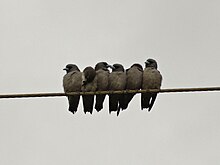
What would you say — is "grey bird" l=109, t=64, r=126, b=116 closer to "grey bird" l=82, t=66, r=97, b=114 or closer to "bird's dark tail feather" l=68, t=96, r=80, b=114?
"grey bird" l=82, t=66, r=97, b=114

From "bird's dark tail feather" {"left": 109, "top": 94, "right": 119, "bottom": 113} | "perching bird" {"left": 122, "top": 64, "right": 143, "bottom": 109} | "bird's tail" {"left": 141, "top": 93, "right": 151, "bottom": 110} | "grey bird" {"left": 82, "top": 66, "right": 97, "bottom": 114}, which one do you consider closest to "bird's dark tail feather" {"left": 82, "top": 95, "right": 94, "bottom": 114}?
"grey bird" {"left": 82, "top": 66, "right": 97, "bottom": 114}

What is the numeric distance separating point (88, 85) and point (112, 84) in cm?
36

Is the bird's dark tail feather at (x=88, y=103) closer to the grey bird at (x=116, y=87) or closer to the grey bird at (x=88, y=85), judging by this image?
the grey bird at (x=88, y=85)

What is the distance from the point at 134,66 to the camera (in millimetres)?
11602

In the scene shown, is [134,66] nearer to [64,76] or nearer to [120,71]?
[120,71]

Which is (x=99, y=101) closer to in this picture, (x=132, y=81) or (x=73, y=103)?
(x=73, y=103)

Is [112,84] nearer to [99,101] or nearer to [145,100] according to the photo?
[99,101]

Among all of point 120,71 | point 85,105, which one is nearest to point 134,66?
point 120,71

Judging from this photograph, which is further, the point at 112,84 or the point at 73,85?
the point at 73,85

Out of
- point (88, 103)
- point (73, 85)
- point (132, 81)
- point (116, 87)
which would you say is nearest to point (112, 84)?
point (116, 87)

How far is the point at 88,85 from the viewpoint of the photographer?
436 inches

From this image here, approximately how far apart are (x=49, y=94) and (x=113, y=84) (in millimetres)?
2833

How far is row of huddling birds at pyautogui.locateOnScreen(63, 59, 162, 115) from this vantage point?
1109 centimetres

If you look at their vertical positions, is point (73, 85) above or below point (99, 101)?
above
